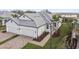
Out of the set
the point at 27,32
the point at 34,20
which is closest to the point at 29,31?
the point at 27,32

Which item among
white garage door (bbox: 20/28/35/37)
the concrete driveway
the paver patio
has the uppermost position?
white garage door (bbox: 20/28/35/37)

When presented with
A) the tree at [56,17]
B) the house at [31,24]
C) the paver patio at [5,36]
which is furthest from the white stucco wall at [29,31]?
the tree at [56,17]

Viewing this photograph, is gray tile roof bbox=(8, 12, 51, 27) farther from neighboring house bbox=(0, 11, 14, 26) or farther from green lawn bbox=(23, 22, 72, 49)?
green lawn bbox=(23, 22, 72, 49)

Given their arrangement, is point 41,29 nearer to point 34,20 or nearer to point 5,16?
point 34,20

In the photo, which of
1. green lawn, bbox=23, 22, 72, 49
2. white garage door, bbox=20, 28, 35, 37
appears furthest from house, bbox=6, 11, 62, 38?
green lawn, bbox=23, 22, 72, 49

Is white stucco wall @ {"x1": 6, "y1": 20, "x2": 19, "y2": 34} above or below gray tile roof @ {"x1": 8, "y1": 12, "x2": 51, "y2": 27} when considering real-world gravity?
below
